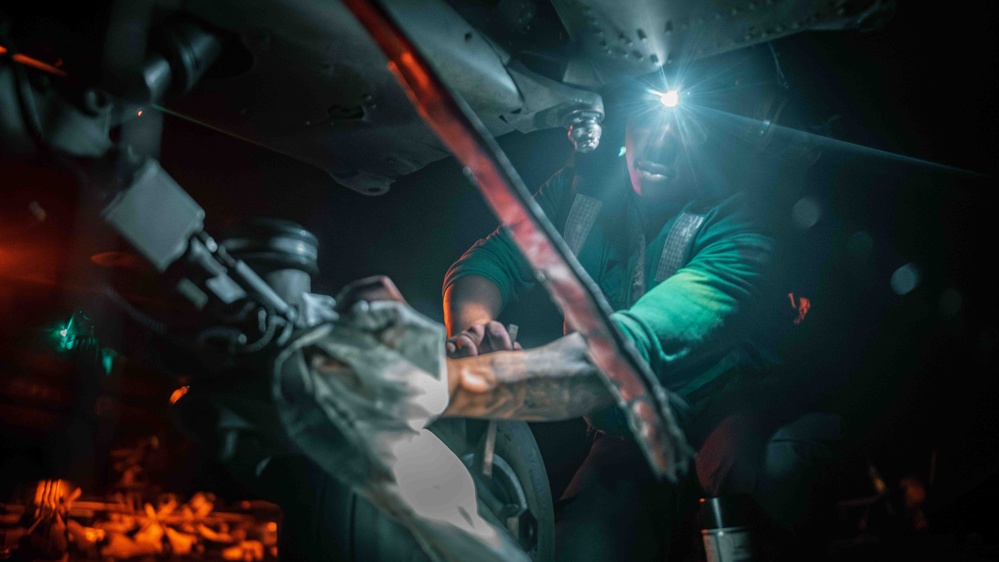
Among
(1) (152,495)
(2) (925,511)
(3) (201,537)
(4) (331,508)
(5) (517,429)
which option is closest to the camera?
(4) (331,508)

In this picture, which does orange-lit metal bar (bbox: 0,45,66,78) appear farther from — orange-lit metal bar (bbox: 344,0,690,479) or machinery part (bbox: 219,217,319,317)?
orange-lit metal bar (bbox: 344,0,690,479)

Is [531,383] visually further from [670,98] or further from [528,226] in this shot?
[670,98]

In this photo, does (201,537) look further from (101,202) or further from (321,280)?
(101,202)

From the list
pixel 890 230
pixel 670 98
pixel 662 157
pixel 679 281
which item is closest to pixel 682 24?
pixel 670 98

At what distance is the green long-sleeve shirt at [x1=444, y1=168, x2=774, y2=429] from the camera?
1.83 m

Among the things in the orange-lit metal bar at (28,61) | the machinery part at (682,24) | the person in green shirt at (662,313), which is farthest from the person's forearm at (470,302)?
the orange-lit metal bar at (28,61)

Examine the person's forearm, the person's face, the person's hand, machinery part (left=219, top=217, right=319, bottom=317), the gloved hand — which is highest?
the person's face

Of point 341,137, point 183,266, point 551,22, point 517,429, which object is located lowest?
point 517,429

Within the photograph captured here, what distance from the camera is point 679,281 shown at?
2.02 meters

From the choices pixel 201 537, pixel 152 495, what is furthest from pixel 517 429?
pixel 152 495

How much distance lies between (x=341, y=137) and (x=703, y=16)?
1310 mm

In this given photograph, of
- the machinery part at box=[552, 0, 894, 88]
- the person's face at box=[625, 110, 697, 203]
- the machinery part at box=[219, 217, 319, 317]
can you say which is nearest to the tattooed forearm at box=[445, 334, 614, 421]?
the machinery part at box=[219, 217, 319, 317]

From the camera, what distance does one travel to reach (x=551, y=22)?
222 cm

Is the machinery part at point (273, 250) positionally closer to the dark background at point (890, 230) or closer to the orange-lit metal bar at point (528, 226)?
the orange-lit metal bar at point (528, 226)
